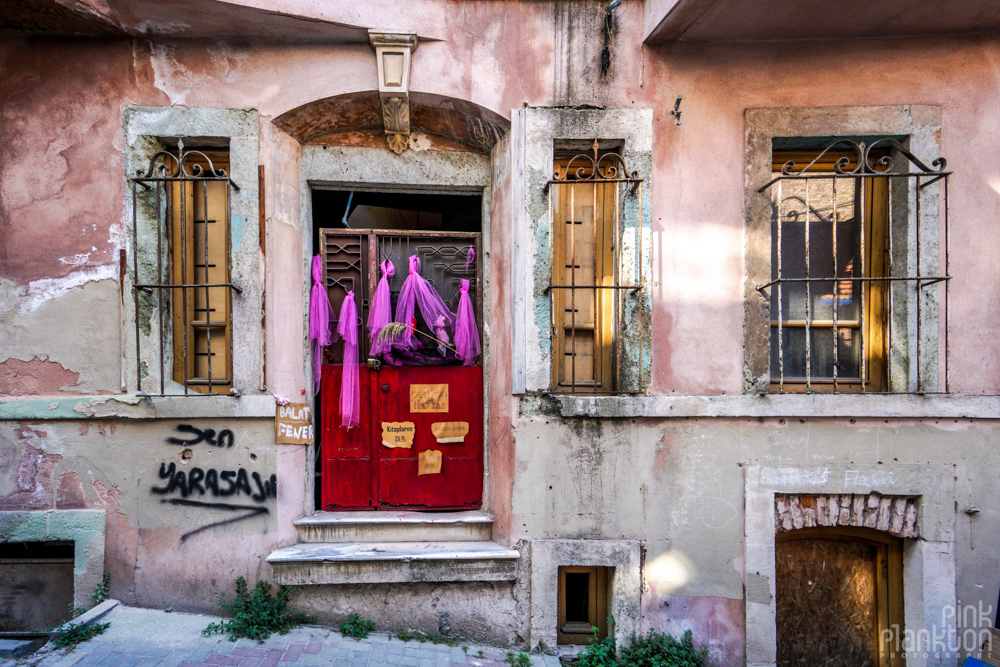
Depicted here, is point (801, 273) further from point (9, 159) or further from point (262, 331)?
point (9, 159)

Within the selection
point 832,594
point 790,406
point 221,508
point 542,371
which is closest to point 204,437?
point 221,508

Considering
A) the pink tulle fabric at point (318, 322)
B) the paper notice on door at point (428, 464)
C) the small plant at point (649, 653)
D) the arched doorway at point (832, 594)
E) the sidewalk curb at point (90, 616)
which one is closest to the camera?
the sidewalk curb at point (90, 616)

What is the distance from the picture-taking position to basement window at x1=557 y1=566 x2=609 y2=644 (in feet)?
12.5

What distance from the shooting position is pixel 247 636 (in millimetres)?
3428

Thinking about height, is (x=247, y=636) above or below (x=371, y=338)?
below

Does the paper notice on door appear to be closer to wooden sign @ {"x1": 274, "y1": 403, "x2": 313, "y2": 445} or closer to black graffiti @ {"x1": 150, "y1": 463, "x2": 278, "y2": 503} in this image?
wooden sign @ {"x1": 274, "y1": 403, "x2": 313, "y2": 445}

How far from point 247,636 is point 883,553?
482 cm

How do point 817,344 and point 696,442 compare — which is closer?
point 696,442

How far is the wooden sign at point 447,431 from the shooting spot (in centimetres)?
430

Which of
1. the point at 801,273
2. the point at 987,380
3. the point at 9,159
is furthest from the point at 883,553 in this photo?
the point at 9,159

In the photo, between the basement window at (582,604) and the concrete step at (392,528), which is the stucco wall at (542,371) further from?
the basement window at (582,604)

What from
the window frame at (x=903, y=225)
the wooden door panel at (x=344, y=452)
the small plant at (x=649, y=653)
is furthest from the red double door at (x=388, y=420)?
the window frame at (x=903, y=225)

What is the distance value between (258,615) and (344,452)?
50.7 inches

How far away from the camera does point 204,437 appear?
3.72m
